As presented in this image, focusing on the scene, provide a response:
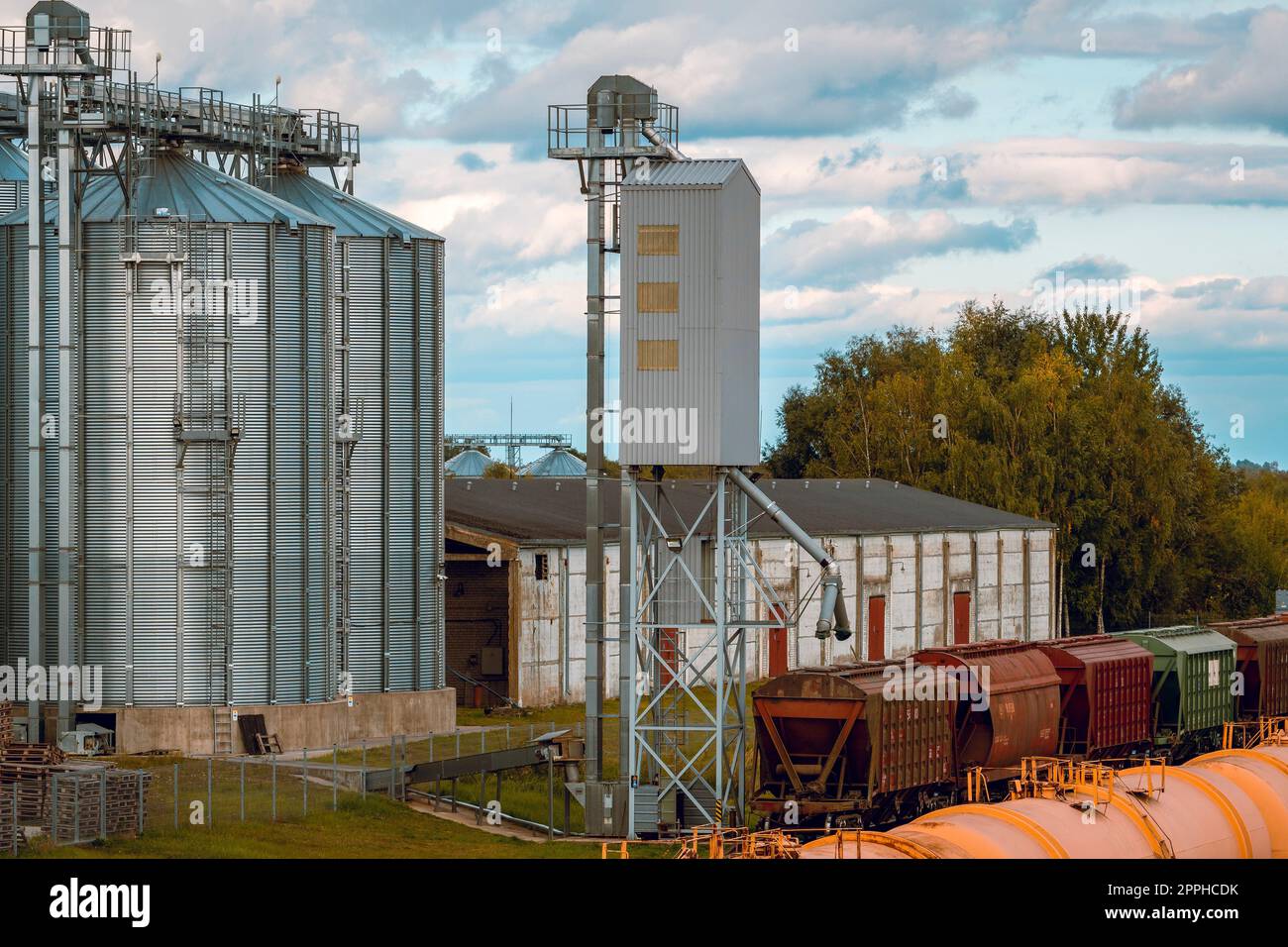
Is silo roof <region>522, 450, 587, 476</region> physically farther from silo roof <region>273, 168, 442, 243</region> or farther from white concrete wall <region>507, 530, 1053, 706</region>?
silo roof <region>273, 168, 442, 243</region>

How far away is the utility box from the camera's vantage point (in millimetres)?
39062

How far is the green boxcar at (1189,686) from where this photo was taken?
49.0 metres

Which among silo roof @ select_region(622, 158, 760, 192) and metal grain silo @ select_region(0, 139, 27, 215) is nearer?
silo roof @ select_region(622, 158, 760, 192)

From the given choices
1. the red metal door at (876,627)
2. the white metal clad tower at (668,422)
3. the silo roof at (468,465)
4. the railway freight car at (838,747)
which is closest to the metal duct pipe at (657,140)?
the white metal clad tower at (668,422)

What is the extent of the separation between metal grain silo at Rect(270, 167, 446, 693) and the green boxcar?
19.1 m

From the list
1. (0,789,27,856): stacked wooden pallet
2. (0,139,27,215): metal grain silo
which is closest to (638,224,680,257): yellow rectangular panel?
(0,789,27,856): stacked wooden pallet

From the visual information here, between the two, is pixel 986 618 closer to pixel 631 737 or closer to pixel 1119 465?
pixel 1119 465

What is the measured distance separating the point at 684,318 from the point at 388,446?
16.3 metres

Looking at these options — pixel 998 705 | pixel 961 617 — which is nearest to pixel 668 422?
pixel 998 705

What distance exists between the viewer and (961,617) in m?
80.4

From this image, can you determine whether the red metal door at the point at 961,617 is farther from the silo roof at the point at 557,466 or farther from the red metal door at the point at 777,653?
the silo roof at the point at 557,466

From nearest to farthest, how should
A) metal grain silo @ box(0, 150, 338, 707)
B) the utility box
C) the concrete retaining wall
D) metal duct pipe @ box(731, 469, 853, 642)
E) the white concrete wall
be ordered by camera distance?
1. the utility box
2. metal duct pipe @ box(731, 469, 853, 642)
3. the concrete retaining wall
4. metal grain silo @ box(0, 150, 338, 707)
5. the white concrete wall
